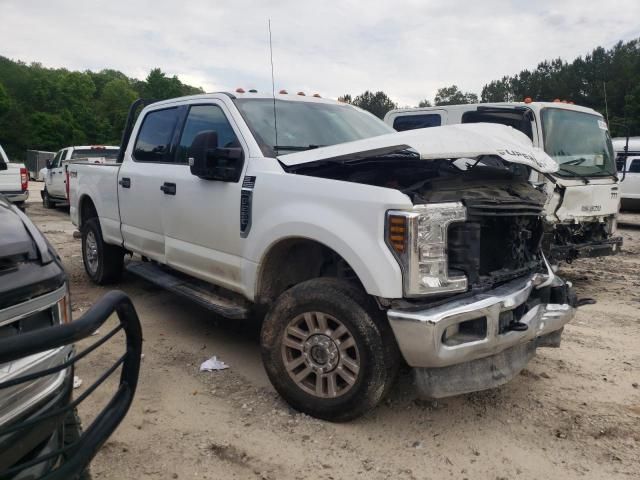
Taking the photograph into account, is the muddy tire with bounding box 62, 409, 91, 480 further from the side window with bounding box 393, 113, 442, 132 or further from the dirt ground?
the side window with bounding box 393, 113, 442, 132

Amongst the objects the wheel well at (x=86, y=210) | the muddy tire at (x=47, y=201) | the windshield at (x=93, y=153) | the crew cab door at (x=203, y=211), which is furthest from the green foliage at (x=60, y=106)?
the crew cab door at (x=203, y=211)

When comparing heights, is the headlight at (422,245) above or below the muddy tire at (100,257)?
above

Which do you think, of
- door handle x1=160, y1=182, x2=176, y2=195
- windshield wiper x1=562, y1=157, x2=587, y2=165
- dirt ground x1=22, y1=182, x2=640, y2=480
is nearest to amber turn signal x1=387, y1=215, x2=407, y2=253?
dirt ground x1=22, y1=182, x2=640, y2=480

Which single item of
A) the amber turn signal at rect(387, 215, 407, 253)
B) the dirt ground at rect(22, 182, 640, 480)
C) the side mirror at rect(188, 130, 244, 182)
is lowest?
the dirt ground at rect(22, 182, 640, 480)

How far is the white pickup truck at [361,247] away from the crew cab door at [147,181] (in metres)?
0.25

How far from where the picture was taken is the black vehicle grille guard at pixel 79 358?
152cm

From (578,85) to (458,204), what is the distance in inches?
2520

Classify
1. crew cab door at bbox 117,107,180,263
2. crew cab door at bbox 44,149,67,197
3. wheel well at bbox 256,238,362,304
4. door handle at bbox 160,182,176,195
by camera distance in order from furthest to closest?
crew cab door at bbox 44,149,67,197 → crew cab door at bbox 117,107,180,263 → door handle at bbox 160,182,176,195 → wheel well at bbox 256,238,362,304

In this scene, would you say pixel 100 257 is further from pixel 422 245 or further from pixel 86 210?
pixel 422 245

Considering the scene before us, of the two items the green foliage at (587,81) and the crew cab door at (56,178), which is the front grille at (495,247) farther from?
the green foliage at (587,81)

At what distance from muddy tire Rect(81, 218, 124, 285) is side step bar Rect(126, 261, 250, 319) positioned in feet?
2.72

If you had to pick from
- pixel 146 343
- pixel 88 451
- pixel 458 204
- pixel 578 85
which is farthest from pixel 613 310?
pixel 578 85

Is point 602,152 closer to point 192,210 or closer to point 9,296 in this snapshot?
point 192,210

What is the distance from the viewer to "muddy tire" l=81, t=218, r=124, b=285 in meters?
6.13
